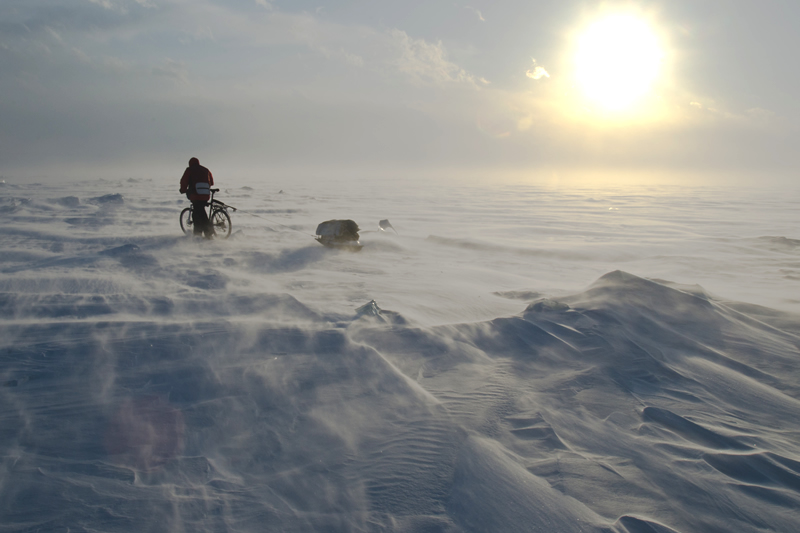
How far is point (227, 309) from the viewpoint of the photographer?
421 cm

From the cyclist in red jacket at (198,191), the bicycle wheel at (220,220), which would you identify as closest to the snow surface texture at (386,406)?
the cyclist in red jacket at (198,191)

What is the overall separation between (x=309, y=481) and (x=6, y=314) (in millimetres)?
3470

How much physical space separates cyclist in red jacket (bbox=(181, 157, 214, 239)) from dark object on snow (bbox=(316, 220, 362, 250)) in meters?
2.34

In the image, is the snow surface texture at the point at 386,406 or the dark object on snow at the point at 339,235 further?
the dark object on snow at the point at 339,235

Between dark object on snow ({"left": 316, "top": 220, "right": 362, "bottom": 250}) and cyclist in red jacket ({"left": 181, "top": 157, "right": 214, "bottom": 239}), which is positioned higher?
cyclist in red jacket ({"left": 181, "top": 157, "right": 214, "bottom": 239})

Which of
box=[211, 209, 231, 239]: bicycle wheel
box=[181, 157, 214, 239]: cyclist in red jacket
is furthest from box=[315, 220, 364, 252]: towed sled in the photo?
box=[181, 157, 214, 239]: cyclist in red jacket

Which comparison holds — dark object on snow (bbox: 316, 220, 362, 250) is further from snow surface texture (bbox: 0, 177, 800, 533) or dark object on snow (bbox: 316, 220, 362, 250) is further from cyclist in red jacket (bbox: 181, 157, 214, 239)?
snow surface texture (bbox: 0, 177, 800, 533)

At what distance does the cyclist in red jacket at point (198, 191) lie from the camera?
28.2 ft

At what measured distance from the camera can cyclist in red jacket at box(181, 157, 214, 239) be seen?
8586 mm

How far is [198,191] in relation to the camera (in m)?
8.57

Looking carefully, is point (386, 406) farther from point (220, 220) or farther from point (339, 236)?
point (220, 220)

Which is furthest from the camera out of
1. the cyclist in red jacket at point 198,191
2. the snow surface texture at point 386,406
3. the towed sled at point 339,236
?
the towed sled at point 339,236

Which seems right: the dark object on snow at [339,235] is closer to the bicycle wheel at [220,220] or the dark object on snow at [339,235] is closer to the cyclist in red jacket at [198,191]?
the bicycle wheel at [220,220]

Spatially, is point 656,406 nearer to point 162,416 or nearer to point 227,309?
point 162,416
